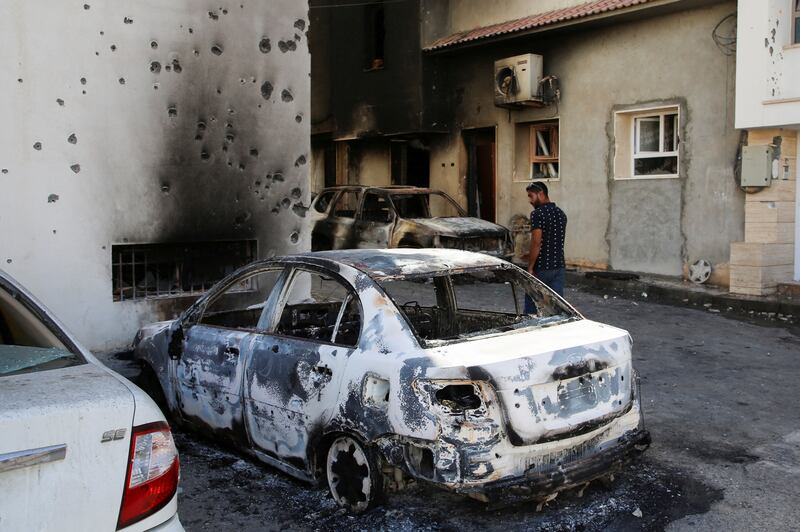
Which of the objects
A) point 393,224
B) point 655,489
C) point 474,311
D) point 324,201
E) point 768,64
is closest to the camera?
point 655,489

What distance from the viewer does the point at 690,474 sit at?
4.84 m

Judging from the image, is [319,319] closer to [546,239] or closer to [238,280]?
[238,280]

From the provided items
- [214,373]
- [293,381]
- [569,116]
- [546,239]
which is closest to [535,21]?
[569,116]

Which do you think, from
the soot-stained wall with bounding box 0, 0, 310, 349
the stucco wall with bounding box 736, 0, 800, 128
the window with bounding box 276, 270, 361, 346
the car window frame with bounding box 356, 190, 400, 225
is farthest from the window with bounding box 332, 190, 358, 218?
the window with bounding box 276, 270, 361, 346

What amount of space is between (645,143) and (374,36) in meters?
7.19

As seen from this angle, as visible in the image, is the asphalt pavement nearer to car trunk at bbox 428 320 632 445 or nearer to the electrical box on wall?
car trunk at bbox 428 320 632 445

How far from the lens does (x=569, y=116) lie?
14.7 m

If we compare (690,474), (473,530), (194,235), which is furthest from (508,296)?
(473,530)

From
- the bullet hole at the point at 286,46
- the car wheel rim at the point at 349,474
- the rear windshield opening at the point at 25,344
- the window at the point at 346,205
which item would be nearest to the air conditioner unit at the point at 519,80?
the window at the point at 346,205

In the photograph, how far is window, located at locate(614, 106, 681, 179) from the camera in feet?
44.5

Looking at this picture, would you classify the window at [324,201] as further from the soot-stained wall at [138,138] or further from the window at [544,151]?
the soot-stained wall at [138,138]

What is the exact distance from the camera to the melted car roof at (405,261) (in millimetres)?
4567

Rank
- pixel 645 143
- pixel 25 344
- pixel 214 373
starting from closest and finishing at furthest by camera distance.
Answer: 1. pixel 25 344
2. pixel 214 373
3. pixel 645 143

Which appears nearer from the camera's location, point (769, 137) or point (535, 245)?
point (535, 245)
